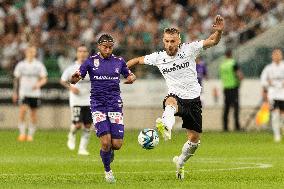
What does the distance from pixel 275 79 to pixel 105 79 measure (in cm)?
1296

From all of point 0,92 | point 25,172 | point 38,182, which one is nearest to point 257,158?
point 25,172

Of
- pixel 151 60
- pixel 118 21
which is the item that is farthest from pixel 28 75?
pixel 151 60

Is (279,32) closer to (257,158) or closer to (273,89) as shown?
(273,89)

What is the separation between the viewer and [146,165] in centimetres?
1877

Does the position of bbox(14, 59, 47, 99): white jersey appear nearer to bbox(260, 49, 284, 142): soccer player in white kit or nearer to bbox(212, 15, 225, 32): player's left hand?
bbox(260, 49, 284, 142): soccer player in white kit

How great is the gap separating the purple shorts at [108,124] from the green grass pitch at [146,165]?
0.73 meters

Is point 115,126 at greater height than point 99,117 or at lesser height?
lesser

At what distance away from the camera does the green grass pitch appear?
14398 mm

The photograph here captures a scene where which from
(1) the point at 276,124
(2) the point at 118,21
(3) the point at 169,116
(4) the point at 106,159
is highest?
(2) the point at 118,21

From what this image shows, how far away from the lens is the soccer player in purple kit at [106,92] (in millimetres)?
14992

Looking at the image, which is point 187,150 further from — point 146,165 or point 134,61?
point 146,165

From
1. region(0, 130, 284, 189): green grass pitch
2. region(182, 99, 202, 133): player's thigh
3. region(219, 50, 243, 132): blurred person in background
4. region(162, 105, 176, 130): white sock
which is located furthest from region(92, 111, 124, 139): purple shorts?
region(219, 50, 243, 132): blurred person in background

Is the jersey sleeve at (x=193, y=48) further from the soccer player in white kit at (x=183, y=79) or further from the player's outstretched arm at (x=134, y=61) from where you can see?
the player's outstretched arm at (x=134, y=61)

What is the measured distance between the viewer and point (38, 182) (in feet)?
47.8
